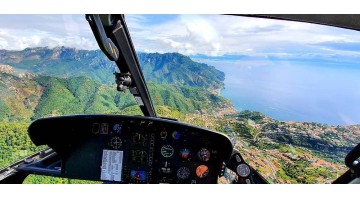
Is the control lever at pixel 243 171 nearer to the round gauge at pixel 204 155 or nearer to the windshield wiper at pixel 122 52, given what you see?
the round gauge at pixel 204 155

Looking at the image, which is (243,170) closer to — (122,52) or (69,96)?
(122,52)

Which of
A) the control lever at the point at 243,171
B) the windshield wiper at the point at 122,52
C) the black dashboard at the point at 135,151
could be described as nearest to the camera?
the windshield wiper at the point at 122,52

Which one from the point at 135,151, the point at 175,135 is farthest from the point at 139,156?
the point at 175,135

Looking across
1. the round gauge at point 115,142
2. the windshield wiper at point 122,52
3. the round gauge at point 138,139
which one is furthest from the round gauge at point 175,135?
the windshield wiper at point 122,52

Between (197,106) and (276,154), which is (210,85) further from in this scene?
(276,154)

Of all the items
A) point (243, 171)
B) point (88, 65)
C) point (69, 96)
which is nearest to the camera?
point (243, 171)

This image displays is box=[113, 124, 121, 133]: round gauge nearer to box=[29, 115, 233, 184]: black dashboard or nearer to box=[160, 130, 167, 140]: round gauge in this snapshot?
box=[29, 115, 233, 184]: black dashboard

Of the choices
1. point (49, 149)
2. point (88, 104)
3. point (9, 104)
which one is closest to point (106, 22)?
point (49, 149)

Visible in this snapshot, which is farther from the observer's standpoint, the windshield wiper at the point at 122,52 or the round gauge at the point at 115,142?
the round gauge at the point at 115,142
